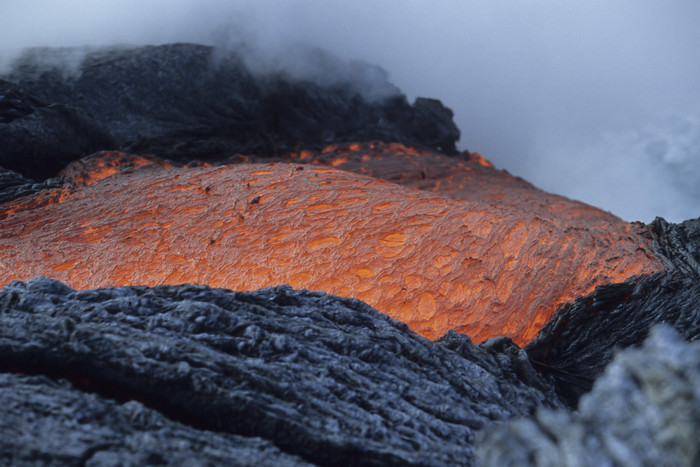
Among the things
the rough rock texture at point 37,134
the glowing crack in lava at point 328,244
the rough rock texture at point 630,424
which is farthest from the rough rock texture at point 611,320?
the rough rock texture at point 37,134

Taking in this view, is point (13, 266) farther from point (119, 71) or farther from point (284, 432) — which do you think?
point (119, 71)

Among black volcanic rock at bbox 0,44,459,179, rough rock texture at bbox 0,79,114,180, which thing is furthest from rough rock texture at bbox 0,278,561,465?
black volcanic rock at bbox 0,44,459,179

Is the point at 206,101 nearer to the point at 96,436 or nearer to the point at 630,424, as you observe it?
the point at 96,436

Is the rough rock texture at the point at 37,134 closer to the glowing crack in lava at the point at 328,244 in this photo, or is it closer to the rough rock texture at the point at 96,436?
the glowing crack in lava at the point at 328,244

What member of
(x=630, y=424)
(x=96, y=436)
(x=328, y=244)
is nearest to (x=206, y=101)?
(x=328, y=244)

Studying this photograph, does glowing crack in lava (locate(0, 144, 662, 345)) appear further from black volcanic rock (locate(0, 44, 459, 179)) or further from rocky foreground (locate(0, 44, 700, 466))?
black volcanic rock (locate(0, 44, 459, 179))

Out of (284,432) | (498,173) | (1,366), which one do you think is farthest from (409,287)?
(498,173)
